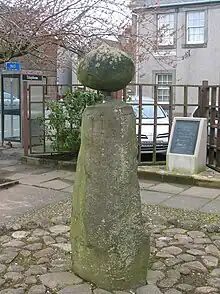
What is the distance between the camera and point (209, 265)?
3.99 meters

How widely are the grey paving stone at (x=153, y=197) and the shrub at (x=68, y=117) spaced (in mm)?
2583

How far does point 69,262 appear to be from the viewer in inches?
158

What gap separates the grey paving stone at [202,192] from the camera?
672 centimetres

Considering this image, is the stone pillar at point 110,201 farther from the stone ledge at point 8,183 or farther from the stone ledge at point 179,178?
the stone ledge at point 179,178

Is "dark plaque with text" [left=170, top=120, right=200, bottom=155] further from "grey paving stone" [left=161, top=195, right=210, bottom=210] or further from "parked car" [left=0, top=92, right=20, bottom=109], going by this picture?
"parked car" [left=0, top=92, right=20, bottom=109]

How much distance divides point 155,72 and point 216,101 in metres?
14.1

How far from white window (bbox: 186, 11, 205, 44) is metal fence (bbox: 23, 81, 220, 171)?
1166cm

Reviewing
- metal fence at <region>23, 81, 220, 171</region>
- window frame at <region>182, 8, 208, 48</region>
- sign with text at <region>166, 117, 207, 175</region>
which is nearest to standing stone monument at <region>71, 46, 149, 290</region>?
sign with text at <region>166, 117, 207, 175</region>

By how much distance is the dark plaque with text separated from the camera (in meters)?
7.74

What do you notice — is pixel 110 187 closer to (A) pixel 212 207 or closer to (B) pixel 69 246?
(B) pixel 69 246

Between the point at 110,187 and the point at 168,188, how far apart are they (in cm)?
390

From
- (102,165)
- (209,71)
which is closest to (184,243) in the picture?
(102,165)

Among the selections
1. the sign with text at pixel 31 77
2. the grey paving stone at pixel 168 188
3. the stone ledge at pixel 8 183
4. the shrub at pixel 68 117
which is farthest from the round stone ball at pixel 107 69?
the sign with text at pixel 31 77

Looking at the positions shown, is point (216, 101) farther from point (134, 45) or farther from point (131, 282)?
point (131, 282)
